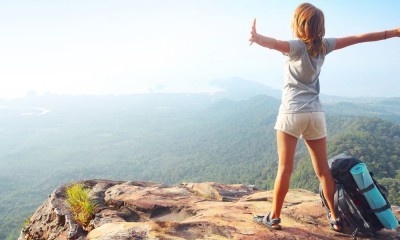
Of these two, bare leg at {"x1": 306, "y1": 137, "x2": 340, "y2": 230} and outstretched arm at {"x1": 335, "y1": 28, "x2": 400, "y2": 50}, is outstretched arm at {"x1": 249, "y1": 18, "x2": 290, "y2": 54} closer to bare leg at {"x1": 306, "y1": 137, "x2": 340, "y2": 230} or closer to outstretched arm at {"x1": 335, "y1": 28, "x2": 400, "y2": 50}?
outstretched arm at {"x1": 335, "y1": 28, "x2": 400, "y2": 50}

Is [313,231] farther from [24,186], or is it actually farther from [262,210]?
[24,186]

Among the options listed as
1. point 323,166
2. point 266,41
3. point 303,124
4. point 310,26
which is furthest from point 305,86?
point 323,166

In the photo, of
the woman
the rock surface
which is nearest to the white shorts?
the woman

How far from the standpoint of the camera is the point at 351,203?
160 inches

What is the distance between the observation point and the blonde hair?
10.9ft

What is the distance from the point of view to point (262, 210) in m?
5.45

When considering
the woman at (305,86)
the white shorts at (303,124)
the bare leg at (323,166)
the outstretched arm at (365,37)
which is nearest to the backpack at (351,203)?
the bare leg at (323,166)

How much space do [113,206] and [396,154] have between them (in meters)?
68.2

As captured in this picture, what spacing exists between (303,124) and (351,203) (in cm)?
133

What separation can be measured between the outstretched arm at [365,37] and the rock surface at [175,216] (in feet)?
7.84

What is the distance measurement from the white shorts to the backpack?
2.16 ft

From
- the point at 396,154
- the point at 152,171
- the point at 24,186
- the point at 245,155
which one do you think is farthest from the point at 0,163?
the point at 396,154

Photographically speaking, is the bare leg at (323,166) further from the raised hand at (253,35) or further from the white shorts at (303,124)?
the raised hand at (253,35)

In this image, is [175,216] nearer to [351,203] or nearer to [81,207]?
[81,207]
